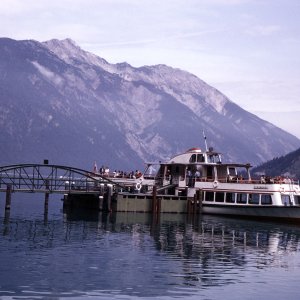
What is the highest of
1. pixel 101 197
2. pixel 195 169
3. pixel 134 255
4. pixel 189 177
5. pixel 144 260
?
pixel 195 169

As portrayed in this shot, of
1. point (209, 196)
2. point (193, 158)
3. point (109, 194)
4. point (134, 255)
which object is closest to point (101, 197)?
point (109, 194)

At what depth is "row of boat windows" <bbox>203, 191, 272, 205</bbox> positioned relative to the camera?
323 ft

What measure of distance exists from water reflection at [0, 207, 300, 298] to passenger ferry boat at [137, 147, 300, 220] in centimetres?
729

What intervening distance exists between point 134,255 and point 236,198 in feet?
155

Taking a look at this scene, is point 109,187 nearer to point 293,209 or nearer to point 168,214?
point 168,214

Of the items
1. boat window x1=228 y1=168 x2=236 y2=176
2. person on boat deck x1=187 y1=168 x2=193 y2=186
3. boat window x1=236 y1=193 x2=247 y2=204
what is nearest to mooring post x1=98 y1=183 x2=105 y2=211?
person on boat deck x1=187 y1=168 x2=193 y2=186

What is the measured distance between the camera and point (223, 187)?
101688 millimetres

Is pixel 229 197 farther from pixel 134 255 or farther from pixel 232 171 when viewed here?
pixel 134 255

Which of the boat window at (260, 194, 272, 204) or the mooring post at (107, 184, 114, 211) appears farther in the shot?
the boat window at (260, 194, 272, 204)

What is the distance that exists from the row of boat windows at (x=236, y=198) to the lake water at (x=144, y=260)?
1282cm

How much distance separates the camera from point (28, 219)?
293 feet

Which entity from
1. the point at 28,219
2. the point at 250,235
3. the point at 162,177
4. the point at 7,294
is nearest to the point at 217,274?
the point at 7,294

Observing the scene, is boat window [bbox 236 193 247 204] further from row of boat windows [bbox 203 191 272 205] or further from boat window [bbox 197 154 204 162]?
boat window [bbox 197 154 204 162]

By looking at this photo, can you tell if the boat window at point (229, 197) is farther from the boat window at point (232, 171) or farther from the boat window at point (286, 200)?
the boat window at point (286, 200)
